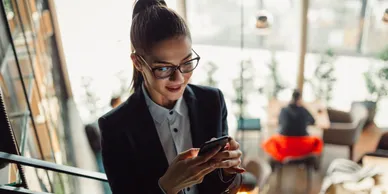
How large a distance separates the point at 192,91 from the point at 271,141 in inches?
171

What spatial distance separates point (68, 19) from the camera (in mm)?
7543

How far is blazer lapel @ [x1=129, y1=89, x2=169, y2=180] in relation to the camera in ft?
4.17

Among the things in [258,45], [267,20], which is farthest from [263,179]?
[258,45]

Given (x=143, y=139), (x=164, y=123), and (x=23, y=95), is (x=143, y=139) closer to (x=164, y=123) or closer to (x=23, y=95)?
(x=164, y=123)

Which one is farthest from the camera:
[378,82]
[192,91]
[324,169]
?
[378,82]

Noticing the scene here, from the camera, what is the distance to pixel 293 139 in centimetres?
541

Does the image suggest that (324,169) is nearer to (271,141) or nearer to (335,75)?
(271,141)

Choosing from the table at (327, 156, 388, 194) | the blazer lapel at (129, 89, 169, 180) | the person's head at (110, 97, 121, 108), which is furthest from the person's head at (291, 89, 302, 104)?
the blazer lapel at (129, 89, 169, 180)

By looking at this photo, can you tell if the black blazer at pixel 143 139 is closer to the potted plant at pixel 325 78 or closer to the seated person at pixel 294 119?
the seated person at pixel 294 119

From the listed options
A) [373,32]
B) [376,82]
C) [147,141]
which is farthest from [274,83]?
[147,141]

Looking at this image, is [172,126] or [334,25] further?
[334,25]

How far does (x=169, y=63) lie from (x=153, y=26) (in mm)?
117

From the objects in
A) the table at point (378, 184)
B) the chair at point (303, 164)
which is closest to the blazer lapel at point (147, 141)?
the table at point (378, 184)

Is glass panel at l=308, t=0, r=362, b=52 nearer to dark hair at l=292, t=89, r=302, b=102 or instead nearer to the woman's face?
dark hair at l=292, t=89, r=302, b=102
